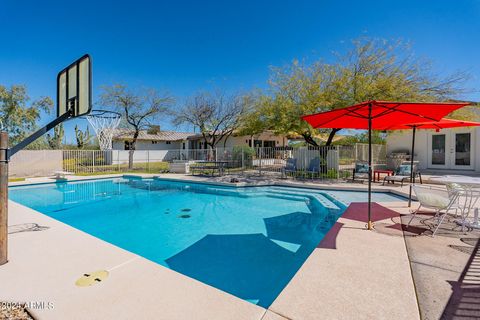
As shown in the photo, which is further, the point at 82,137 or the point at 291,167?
the point at 82,137

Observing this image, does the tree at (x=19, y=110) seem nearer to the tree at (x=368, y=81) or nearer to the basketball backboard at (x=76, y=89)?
the basketball backboard at (x=76, y=89)

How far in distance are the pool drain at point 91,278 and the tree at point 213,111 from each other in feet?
60.7

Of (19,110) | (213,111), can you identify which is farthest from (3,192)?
(19,110)

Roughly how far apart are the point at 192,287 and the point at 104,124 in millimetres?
19229

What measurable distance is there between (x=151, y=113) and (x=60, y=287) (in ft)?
63.5

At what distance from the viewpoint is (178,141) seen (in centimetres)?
3184

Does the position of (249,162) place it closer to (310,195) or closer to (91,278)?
(310,195)

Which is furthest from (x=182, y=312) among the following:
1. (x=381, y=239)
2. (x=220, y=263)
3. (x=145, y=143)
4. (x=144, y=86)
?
(x=145, y=143)

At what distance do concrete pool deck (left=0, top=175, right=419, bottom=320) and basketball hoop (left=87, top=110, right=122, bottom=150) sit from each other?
16036 mm

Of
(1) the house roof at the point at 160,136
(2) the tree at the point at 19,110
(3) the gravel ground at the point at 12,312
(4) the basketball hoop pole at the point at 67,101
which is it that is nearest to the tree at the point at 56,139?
(2) the tree at the point at 19,110

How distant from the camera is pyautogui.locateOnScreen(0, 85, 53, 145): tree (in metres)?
19.8

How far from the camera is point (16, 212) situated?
5.84 metres

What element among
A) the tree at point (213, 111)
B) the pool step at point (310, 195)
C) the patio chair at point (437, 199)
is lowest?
the pool step at point (310, 195)

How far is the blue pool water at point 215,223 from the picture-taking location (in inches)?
153
